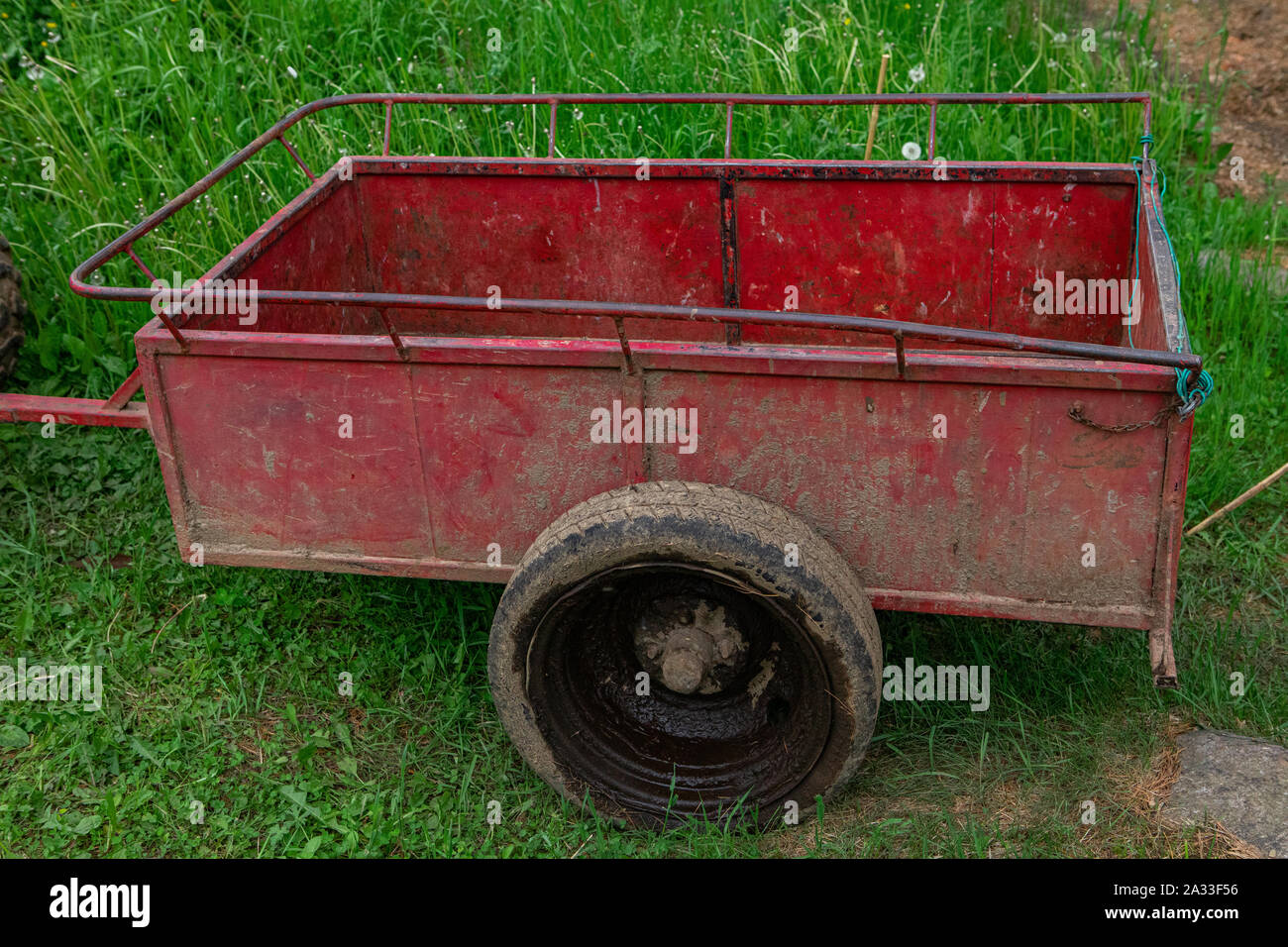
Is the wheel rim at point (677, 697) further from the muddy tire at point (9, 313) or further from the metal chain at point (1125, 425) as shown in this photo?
the muddy tire at point (9, 313)

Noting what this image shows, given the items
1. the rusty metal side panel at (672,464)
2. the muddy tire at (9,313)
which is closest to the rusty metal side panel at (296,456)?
the rusty metal side panel at (672,464)

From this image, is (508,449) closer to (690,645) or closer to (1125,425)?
(690,645)

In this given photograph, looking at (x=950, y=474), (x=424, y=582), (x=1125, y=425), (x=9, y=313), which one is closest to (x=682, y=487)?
(x=950, y=474)

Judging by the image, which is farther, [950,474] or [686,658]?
[686,658]

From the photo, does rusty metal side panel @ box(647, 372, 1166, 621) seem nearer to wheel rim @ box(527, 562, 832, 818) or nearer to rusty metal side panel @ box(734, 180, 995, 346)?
wheel rim @ box(527, 562, 832, 818)

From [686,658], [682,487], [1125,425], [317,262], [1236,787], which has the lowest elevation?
[1236,787]

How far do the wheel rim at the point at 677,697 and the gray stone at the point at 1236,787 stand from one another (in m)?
1.01

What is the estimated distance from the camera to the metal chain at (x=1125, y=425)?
240 cm

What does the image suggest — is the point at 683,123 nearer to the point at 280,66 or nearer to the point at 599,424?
the point at 280,66

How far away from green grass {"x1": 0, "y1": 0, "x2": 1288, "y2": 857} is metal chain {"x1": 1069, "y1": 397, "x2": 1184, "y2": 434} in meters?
1.10

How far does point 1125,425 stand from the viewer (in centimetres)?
244

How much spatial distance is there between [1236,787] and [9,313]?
4154 mm

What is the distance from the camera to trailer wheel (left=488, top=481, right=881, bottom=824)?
2.60 m

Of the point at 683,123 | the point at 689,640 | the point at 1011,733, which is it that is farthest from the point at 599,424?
the point at 683,123
